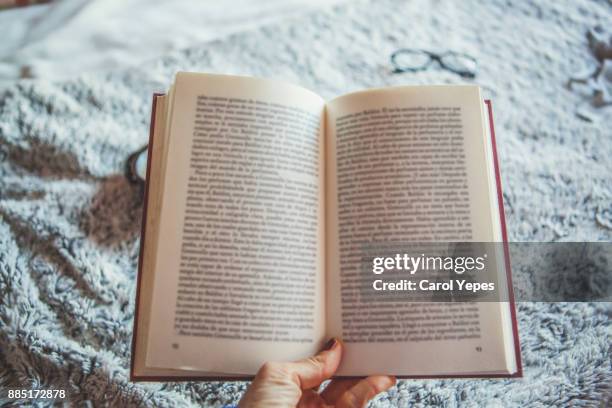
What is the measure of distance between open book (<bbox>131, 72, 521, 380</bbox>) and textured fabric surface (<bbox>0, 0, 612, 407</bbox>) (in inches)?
7.8

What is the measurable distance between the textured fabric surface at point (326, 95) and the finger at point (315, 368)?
0.21 meters

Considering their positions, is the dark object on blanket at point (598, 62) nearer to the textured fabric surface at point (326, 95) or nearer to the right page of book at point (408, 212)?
the textured fabric surface at point (326, 95)

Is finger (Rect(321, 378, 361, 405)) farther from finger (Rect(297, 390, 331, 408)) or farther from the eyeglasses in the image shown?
the eyeglasses

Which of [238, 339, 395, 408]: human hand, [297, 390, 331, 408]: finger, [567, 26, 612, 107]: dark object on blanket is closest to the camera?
[238, 339, 395, 408]: human hand

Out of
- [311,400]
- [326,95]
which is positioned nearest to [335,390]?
[311,400]

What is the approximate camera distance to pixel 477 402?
0.78 metres

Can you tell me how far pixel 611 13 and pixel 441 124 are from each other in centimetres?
86

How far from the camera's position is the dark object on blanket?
1069 mm

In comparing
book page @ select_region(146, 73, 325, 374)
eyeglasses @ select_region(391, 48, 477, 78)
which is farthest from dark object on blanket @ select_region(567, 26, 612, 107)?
book page @ select_region(146, 73, 325, 374)

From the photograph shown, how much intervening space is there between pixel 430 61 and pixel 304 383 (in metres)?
0.82

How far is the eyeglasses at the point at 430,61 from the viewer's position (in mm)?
1115

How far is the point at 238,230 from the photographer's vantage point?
642mm

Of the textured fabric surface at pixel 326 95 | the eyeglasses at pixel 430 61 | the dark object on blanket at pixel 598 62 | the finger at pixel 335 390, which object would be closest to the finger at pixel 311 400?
the finger at pixel 335 390

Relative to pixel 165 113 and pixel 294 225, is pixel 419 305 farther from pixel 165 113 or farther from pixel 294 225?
pixel 165 113
